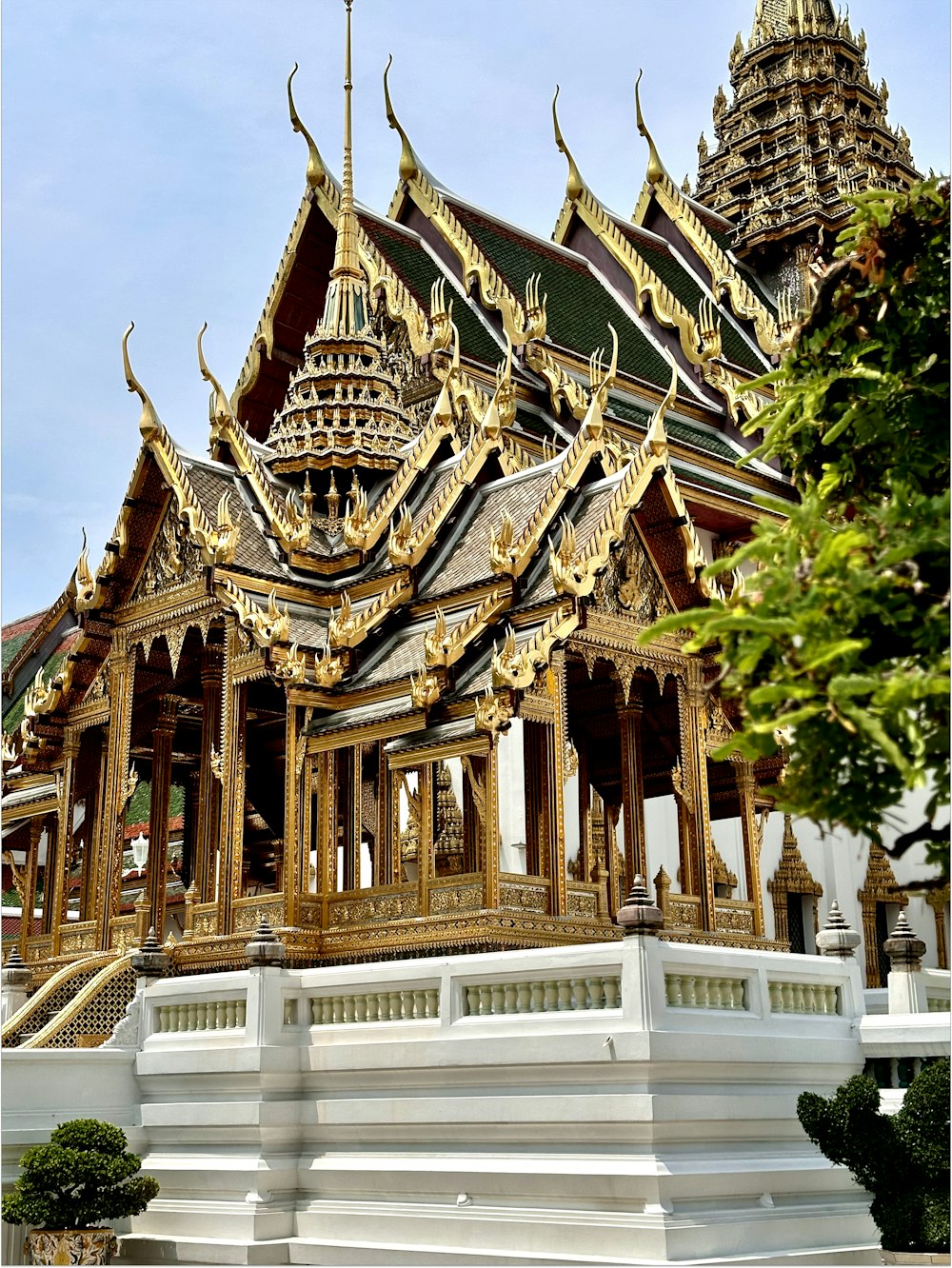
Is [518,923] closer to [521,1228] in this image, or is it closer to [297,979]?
[297,979]

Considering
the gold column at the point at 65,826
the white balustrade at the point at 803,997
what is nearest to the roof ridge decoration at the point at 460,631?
the white balustrade at the point at 803,997

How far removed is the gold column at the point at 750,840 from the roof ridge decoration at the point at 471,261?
19.6 ft

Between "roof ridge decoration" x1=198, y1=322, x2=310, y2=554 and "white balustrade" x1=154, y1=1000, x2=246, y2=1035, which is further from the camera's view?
"roof ridge decoration" x1=198, y1=322, x2=310, y2=554

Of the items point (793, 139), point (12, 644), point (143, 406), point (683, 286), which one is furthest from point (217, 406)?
point (12, 644)

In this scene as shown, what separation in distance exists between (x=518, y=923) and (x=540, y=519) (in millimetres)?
2407

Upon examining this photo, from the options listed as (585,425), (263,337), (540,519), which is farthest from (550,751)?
(263,337)

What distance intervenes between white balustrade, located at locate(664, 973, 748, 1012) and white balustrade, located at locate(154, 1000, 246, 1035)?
2.35 meters

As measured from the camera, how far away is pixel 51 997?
10242 millimetres

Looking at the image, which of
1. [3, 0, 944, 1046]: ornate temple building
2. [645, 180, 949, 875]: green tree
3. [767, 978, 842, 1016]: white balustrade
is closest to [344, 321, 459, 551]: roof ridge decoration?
[3, 0, 944, 1046]: ornate temple building

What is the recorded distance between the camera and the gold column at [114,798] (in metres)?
10.9

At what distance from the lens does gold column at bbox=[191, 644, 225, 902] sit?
11.2m

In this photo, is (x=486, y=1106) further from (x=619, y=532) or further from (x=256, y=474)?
(x=256, y=474)

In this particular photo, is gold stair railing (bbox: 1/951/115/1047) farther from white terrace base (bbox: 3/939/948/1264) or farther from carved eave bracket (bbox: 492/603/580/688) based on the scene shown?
carved eave bracket (bbox: 492/603/580/688)

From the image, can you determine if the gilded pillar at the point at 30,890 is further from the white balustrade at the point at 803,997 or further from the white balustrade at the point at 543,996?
the white balustrade at the point at 803,997
